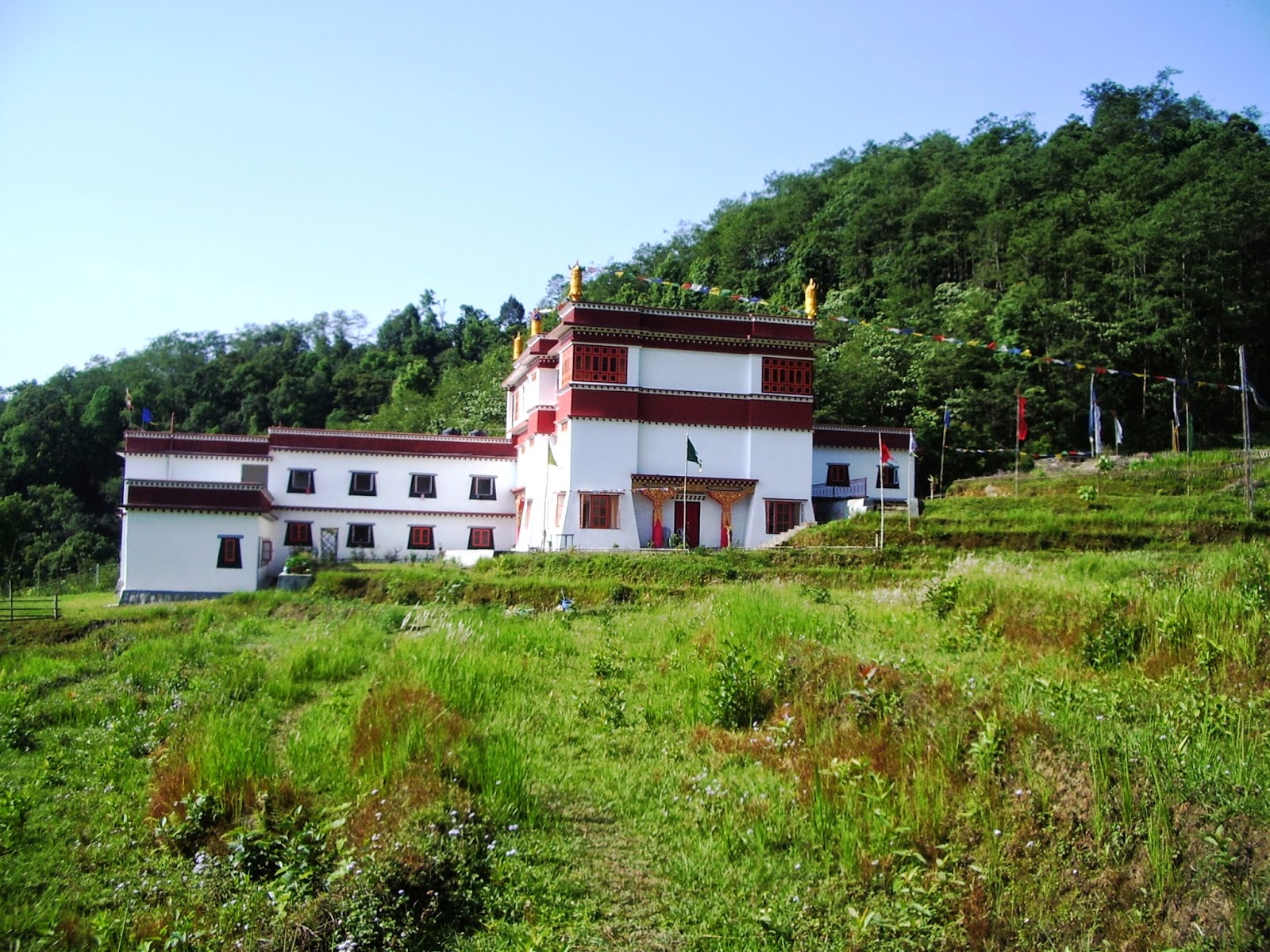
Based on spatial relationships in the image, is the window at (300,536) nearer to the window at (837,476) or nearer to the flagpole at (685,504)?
the flagpole at (685,504)

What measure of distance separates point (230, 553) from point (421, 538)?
309 inches

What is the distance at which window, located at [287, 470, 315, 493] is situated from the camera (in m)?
36.7

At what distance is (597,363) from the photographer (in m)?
32.2

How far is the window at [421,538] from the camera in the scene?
37156 mm

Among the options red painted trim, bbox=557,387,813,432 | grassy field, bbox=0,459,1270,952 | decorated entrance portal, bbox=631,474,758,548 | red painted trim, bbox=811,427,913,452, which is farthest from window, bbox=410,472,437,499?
grassy field, bbox=0,459,1270,952

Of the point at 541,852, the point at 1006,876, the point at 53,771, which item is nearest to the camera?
the point at 1006,876

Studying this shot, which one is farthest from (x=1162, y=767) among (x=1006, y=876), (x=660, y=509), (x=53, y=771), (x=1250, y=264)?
(x=1250, y=264)

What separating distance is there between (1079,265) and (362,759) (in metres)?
48.1

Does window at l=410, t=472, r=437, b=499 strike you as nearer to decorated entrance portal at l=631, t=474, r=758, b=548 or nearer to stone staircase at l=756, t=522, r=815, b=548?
decorated entrance portal at l=631, t=474, r=758, b=548

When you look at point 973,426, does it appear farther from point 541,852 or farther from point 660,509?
point 541,852

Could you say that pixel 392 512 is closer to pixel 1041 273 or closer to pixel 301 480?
pixel 301 480

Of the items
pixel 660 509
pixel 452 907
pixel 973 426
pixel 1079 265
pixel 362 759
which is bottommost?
pixel 452 907

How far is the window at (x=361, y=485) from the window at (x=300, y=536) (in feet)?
5.98

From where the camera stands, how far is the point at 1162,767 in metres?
7.40
